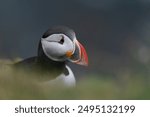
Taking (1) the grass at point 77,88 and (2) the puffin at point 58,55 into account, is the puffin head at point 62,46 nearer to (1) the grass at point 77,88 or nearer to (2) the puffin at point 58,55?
(2) the puffin at point 58,55

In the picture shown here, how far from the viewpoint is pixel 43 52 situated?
7.77 feet

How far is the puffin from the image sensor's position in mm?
2328

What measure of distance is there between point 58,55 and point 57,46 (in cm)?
5

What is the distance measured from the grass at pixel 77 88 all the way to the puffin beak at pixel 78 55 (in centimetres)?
13

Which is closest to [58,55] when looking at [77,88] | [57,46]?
[57,46]

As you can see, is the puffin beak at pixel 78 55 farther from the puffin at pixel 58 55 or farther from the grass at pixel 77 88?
the grass at pixel 77 88

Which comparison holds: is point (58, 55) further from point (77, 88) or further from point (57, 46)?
point (77, 88)

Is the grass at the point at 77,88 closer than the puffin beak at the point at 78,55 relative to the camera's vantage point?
Yes

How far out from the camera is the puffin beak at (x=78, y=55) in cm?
234

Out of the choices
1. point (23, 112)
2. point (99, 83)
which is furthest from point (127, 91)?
point (23, 112)

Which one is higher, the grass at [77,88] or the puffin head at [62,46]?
the puffin head at [62,46]

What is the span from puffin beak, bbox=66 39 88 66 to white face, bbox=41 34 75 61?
17 millimetres

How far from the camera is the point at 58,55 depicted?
2.36 m

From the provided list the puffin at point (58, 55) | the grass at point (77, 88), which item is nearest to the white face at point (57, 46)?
the puffin at point (58, 55)
